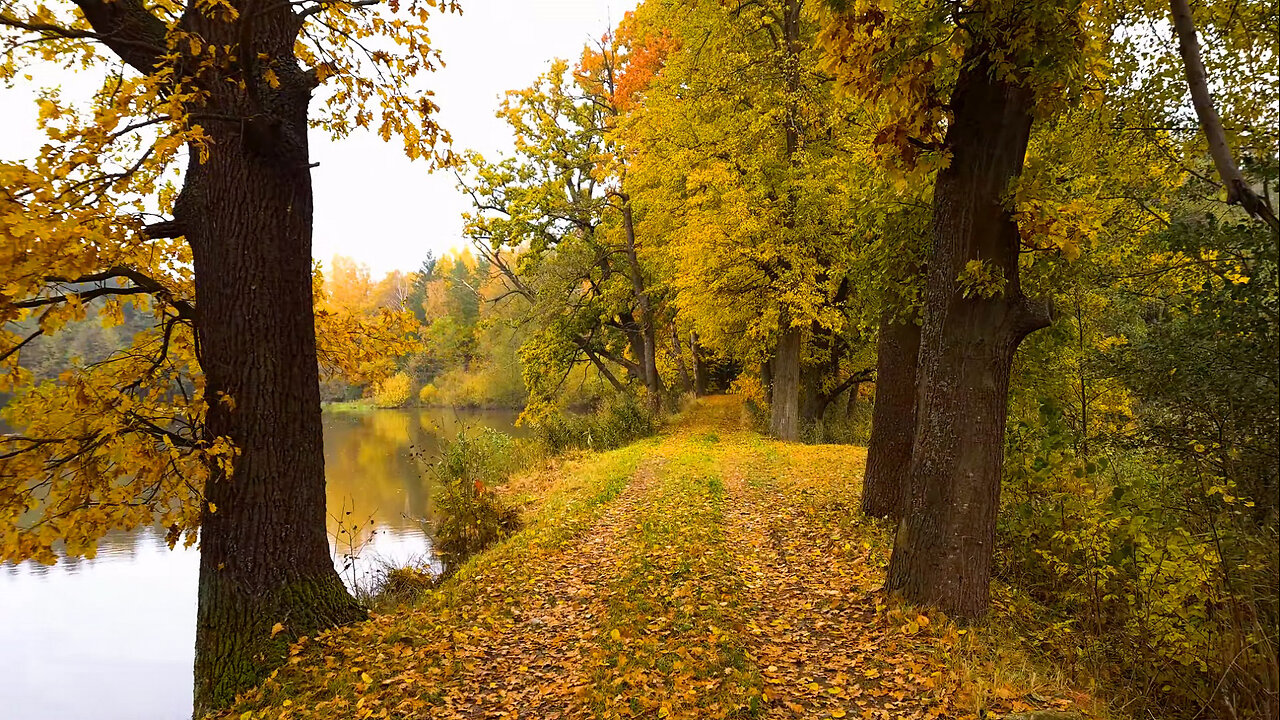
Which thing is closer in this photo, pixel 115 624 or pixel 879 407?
pixel 879 407

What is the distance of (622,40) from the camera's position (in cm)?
1911

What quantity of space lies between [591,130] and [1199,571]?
18.5m

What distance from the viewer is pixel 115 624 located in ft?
30.1

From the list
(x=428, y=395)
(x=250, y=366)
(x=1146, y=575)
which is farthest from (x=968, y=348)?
(x=428, y=395)

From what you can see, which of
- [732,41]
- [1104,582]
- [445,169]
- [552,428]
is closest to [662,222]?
[732,41]

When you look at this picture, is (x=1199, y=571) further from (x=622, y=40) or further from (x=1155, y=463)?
(x=622, y=40)

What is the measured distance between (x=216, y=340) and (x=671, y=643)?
3871 millimetres

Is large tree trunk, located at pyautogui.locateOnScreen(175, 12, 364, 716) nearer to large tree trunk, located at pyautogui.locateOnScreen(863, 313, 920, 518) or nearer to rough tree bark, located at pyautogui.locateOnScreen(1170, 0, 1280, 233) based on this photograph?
rough tree bark, located at pyautogui.locateOnScreen(1170, 0, 1280, 233)

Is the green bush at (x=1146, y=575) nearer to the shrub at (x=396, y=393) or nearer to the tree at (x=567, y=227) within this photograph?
the tree at (x=567, y=227)

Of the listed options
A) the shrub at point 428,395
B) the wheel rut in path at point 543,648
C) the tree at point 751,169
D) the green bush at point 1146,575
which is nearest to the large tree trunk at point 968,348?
the green bush at point 1146,575

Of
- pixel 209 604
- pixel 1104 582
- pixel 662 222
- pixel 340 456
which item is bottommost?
pixel 340 456

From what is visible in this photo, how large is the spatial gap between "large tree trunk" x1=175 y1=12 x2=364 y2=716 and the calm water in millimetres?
1773

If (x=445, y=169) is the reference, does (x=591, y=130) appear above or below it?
above

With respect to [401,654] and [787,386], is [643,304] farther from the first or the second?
[401,654]
